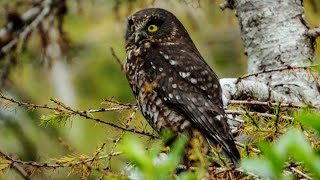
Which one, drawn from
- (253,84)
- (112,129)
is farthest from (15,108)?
(253,84)

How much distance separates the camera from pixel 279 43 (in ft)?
13.4

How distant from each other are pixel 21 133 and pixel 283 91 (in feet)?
4.65

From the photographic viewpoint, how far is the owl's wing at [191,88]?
342 cm

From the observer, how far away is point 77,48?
18.0ft

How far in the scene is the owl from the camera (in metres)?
3.46

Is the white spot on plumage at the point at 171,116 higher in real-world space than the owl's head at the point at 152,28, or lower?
lower

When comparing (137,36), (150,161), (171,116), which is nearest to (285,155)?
(150,161)

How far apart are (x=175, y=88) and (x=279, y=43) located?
739 mm

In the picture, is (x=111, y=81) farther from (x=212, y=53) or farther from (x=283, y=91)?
(x=283, y=91)

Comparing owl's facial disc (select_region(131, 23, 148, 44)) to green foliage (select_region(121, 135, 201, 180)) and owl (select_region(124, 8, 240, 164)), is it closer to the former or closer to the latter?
owl (select_region(124, 8, 240, 164))

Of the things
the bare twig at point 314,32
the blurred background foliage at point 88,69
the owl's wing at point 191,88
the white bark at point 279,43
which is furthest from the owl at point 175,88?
the bare twig at point 314,32

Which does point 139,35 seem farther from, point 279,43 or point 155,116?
point 279,43

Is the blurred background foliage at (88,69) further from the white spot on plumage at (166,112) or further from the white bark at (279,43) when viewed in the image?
the white bark at (279,43)

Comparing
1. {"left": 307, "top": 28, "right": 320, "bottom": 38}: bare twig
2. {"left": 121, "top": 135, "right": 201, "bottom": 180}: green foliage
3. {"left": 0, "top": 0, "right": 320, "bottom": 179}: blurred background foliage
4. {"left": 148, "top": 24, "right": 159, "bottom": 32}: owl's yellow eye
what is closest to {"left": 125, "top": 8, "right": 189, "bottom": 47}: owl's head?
{"left": 148, "top": 24, "right": 159, "bottom": 32}: owl's yellow eye
